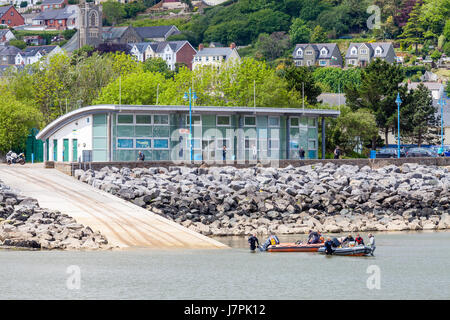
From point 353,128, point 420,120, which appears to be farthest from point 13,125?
point 420,120

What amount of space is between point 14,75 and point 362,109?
41.1 m

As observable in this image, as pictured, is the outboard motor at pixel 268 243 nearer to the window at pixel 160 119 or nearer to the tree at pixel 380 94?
the window at pixel 160 119

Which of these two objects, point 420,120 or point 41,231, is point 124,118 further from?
point 420,120

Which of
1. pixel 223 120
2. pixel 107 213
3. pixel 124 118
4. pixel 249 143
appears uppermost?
pixel 124 118

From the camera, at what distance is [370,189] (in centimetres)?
6594

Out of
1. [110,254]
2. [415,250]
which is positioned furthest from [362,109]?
[110,254]

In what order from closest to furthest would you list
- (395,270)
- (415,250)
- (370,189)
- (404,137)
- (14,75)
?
(395,270)
(415,250)
(370,189)
(14,75)
(404,137)

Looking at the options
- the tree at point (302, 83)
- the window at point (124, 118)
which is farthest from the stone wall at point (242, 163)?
the tree at point (302, 83)

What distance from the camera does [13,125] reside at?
285ft

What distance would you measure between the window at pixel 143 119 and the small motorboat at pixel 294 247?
2338cm

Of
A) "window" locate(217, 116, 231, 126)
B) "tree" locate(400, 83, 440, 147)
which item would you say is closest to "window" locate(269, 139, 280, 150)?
"window" locate(217, 116, 231, 126)

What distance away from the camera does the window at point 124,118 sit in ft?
229

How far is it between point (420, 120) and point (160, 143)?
5422 cm

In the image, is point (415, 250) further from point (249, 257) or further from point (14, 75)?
point (14, 75)
